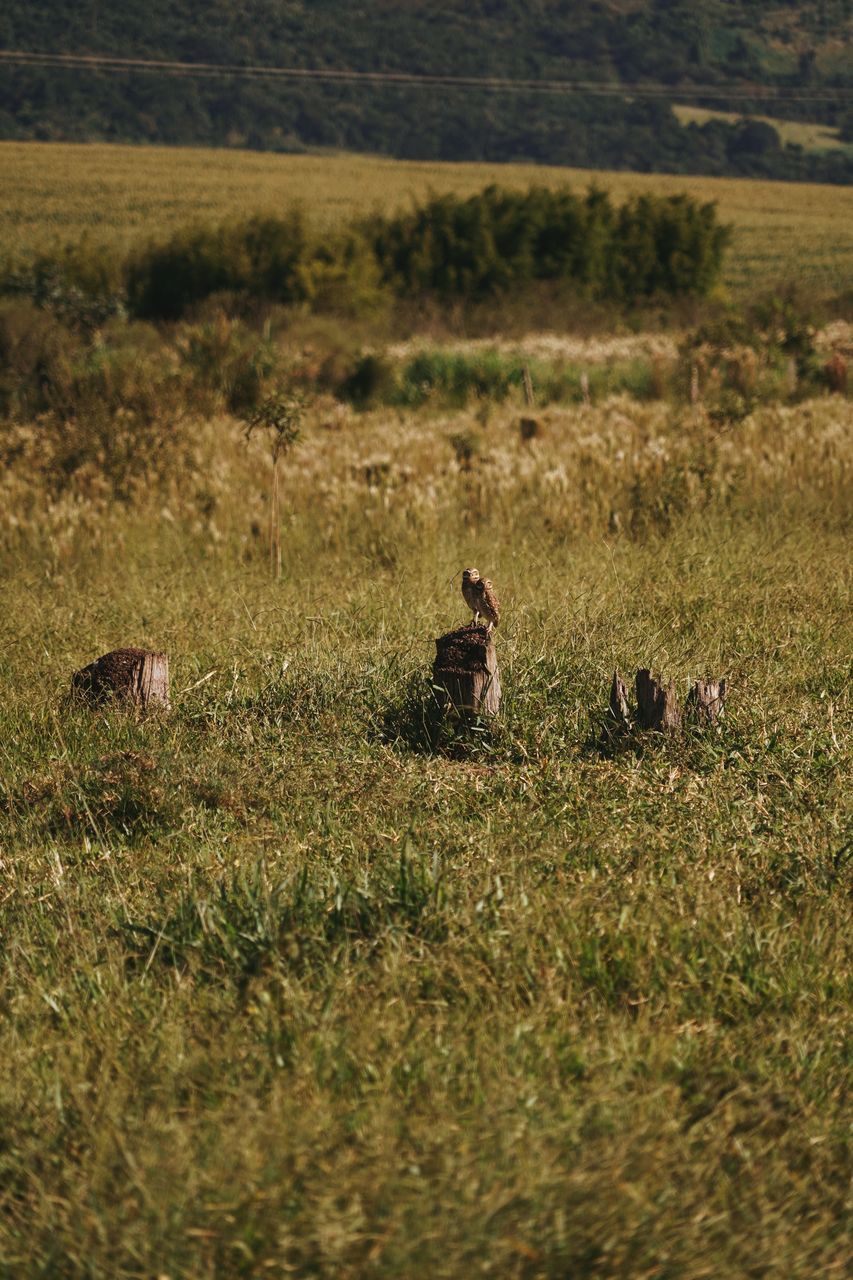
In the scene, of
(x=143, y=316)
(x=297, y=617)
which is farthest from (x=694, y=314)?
(x=297, y=617)

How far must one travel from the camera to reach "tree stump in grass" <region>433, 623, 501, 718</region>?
4.08 metres

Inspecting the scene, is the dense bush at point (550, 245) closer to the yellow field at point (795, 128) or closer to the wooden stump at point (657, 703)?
the wooden stump at point (657, 703)

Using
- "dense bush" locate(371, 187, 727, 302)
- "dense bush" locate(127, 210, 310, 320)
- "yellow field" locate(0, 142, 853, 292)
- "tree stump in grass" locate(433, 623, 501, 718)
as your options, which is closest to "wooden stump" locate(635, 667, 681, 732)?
"tree stump in grass" locate(433, 623, 501, 718)

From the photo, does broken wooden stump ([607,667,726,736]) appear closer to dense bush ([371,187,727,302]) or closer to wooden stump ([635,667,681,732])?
wooden stump ([635,667,681,732])

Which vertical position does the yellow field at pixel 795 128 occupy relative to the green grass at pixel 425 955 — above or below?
above

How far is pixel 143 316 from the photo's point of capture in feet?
94.3

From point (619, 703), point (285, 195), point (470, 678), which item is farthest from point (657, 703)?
point (285, 195)

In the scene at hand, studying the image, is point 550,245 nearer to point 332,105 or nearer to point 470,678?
point 470,678

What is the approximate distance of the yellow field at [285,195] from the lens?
154 ft

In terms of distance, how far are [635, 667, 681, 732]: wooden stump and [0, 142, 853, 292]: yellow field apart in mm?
34072

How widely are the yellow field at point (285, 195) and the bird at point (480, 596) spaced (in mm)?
33052

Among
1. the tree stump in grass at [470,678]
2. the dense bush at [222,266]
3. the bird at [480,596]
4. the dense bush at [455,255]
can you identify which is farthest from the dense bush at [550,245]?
the tree stump in grass at [470,678]

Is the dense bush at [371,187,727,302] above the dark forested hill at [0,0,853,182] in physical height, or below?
below

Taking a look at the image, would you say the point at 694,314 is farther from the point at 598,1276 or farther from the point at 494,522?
the point at 598,1276
